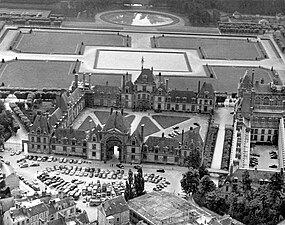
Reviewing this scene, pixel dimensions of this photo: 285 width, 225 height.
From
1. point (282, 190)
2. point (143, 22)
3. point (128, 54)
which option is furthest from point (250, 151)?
point (143, 22)

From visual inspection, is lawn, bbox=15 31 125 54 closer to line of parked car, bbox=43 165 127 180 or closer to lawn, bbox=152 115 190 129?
lawn, bbox=152 115 190 129

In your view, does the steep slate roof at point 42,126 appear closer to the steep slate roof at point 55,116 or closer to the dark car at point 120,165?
the steep slate roof at point 55,116

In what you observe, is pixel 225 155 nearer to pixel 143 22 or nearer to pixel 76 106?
pixel 76 106

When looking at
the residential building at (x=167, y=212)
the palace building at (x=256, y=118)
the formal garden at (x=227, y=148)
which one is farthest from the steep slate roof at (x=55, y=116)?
the palace building at (x=256, y=118)

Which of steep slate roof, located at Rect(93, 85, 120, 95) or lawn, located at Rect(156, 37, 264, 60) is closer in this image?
steep slate roof, located at Rect(93, 85, 120, 95)

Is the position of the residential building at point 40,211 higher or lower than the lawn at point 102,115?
lower

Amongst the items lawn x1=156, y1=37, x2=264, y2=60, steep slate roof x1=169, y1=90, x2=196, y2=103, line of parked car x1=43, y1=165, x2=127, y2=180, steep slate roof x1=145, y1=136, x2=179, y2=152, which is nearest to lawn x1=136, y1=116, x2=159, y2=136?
steep slate roof x1=169, y1=90, x2=196, y2=103
